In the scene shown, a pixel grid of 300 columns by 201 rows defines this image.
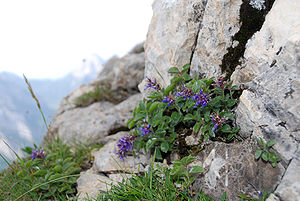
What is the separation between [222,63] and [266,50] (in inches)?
29.2

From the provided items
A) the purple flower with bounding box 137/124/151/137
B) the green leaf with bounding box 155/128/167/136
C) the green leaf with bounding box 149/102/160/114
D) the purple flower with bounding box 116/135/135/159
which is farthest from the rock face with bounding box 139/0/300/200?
the purple flower with bounding box 116/135/135/159

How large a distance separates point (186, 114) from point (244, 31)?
133cm

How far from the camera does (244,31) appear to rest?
2863 mm

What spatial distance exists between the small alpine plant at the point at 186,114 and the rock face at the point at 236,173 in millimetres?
223

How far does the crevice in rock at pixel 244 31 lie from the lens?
2.76 metres

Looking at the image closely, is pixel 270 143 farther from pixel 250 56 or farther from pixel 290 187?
pixel 250 56

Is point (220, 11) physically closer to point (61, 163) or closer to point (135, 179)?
point (135, 179)

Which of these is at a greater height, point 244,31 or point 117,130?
point 244,31

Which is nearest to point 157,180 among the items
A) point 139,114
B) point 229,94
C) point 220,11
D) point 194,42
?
point 139,114

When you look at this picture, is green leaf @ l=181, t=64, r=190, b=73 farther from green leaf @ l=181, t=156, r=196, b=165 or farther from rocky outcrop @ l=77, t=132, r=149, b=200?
rocky outcrop @ l=77, t=132, r=149, b=200

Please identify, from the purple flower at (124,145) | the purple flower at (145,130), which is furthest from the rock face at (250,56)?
the purple flower at (124,145)

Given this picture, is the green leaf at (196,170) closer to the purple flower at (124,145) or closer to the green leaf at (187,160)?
the green leaf at (187,160)

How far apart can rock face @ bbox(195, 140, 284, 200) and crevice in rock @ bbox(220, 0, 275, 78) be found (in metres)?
1.06

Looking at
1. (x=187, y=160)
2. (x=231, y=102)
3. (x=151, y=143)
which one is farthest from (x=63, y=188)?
(x=231, y=102)
